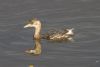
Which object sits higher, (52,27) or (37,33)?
(52,27)

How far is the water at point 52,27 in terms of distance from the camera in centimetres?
2141

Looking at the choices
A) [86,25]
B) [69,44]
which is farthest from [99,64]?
[86,25]

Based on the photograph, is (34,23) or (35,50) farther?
(34,23)

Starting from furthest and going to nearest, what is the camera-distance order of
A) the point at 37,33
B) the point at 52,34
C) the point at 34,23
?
the point at 34,23, the point at 37,33, the point at 52,34

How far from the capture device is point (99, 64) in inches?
815

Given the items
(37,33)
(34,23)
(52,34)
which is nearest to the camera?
(52,34)

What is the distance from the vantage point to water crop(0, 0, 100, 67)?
843 inches

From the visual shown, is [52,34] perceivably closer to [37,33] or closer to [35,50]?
[37,33]

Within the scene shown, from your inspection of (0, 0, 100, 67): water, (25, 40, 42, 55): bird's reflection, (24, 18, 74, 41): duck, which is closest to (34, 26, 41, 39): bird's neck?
(24, 18, 74, 41): duck

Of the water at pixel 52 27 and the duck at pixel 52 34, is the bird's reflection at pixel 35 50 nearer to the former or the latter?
the water at pixel 52 27

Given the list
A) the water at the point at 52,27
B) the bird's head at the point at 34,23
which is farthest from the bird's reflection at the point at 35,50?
the bird's head at the point at 34,23

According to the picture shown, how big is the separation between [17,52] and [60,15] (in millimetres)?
4765

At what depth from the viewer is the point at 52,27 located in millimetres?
25062

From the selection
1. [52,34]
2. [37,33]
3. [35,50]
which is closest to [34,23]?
[37,33]
